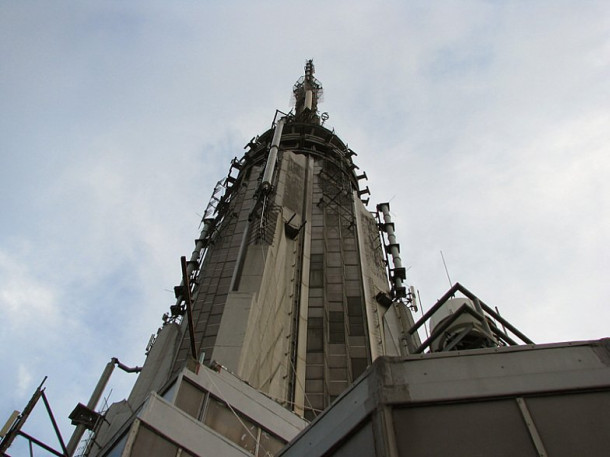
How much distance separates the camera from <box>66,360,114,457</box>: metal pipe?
1995 cm

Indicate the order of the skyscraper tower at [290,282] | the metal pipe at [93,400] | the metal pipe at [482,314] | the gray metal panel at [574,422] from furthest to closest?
the skyscraper tower at [290,282]
the metal pipe at [93,400]
the metal pipe at [482,314]
the gray metal panel at [574,422]

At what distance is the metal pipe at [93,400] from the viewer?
1995cm

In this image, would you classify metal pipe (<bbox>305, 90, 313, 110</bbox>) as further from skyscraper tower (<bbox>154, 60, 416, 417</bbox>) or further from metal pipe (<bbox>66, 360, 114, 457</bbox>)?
metal pipe (<bbox>66, 360, 114, 457</bbox>)

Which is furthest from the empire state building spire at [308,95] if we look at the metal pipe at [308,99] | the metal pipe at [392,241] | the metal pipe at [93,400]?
→ the metal pipe at [93,400]

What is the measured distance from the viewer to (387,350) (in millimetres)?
32094

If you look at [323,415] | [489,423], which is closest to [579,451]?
[489,423]

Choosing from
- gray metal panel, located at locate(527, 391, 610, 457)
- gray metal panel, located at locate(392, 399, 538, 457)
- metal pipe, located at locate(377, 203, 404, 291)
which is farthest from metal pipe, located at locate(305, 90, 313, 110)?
gray metal panel, located at locate(527, 391, 610, 457)

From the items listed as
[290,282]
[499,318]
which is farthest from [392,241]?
[499,318]

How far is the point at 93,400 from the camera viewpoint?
2325 cm

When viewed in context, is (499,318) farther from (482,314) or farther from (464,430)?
(464,430)

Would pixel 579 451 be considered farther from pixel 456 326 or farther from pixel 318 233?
pixel 318 233

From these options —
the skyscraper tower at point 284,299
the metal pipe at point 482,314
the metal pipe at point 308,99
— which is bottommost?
the metal pipe at point 482,314

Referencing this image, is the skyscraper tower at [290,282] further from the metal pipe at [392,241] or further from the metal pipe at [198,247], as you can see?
the metal pipe at [392,241]

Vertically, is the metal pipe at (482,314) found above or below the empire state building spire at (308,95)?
below
